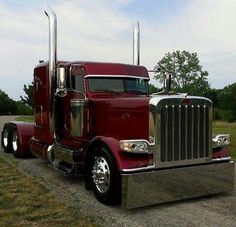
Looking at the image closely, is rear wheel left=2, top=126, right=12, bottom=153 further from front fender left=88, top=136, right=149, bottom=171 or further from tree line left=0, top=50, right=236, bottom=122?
tree line left=0, top=50, right=236, bottom=122

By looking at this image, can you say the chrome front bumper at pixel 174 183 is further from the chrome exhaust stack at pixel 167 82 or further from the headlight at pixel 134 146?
the chrome exhaust stack at pixel 167 82

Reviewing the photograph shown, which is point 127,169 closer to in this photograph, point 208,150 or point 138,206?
point 138,206

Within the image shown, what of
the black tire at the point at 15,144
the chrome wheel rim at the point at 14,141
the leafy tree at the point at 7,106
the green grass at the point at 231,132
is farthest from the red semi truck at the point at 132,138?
the leafy tree at the point at 7,106

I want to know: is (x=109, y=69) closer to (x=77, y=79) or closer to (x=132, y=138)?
(x=77, y=79)

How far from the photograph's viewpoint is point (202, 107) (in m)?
6.87

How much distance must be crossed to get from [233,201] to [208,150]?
90 cm

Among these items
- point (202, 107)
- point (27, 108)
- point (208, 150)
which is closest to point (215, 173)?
point (208, 150)

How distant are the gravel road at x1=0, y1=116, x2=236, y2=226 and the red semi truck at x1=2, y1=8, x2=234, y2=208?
0.53 ft

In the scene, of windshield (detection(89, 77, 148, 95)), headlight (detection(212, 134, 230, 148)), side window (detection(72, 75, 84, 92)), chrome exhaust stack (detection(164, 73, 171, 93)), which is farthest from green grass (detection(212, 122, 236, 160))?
side window (detection(72, 75, 84, 92))

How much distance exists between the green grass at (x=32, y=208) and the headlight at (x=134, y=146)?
1.12 m

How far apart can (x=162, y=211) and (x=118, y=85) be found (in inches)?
109

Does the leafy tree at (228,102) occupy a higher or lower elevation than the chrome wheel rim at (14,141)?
higher

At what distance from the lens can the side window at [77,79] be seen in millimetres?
8227

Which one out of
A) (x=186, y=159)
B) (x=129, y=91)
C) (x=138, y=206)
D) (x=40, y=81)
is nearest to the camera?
(x=138, y=206)
